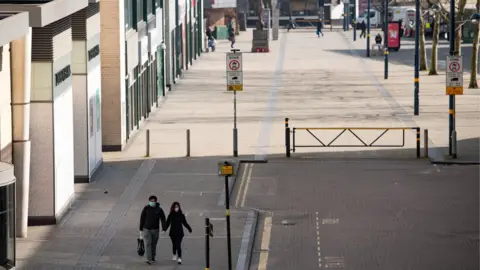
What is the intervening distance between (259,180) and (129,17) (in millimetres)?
12743

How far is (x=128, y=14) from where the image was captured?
51969 millimetres

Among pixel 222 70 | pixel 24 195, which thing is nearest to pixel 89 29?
pixel 24 195

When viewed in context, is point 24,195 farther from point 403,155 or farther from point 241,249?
point 403,155

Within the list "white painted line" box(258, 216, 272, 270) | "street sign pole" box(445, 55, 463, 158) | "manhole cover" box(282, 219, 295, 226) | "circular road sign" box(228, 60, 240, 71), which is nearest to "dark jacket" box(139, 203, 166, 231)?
"white painted line" box(258, 216, 272, 270)

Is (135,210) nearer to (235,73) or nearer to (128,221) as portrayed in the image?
(128,221)

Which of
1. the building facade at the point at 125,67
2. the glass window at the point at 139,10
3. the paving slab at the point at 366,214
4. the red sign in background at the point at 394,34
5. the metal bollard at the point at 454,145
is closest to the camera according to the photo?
the paving slab at the point at 366,214

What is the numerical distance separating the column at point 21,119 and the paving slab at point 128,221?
84 cm

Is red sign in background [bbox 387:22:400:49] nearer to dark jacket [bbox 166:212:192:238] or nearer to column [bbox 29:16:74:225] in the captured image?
column [bbox 29:16:74:225]

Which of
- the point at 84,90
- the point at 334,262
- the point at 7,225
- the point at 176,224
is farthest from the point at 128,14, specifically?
the point at 7,225

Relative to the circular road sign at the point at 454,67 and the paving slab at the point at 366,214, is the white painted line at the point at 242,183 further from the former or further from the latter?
the circular road sign at the point at 454,67

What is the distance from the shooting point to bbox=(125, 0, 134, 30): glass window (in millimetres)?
51031

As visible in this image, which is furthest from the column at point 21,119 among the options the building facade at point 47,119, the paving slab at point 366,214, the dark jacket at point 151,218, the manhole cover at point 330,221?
the manhole cover at point 330,221

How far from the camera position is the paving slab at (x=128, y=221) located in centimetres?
3064

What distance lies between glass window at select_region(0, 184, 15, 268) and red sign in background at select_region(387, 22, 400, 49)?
232 feet
